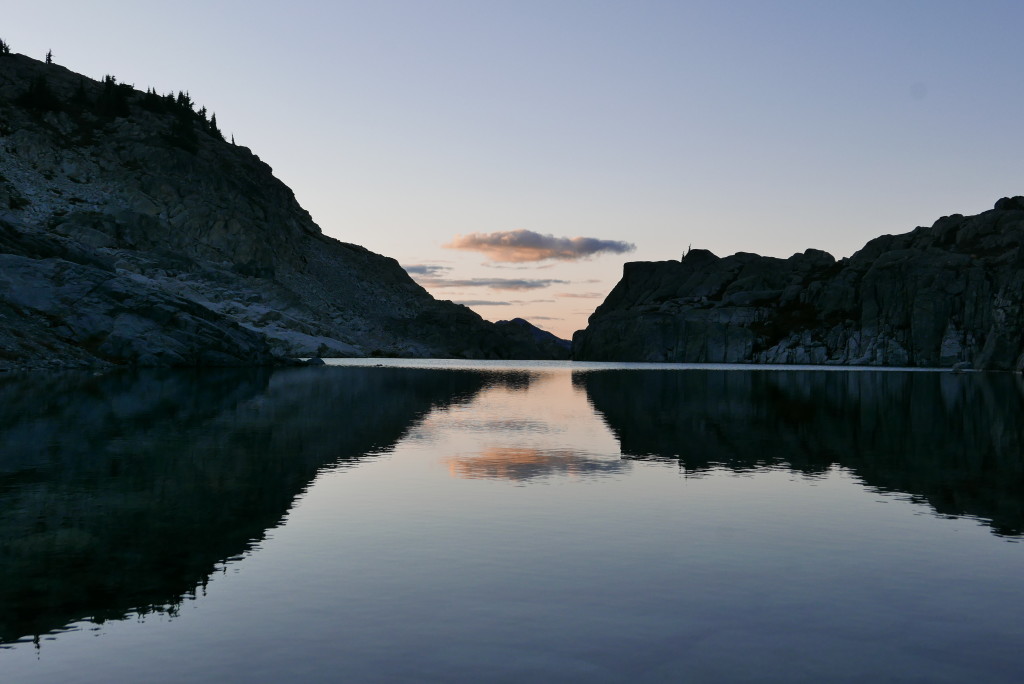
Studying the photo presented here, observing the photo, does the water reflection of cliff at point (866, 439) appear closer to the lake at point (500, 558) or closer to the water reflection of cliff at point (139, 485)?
the lake at point (500, 558)

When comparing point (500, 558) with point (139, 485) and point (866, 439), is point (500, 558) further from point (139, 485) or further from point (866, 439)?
point (866, 439)

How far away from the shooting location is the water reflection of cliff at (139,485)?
1385 cm

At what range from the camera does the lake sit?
10734 mm

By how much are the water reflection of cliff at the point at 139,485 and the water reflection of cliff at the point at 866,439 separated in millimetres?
12844

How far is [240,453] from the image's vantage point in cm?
3058

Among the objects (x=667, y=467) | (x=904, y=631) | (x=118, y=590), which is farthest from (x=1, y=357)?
(x=904, y=631)

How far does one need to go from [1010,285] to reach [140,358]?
543 ft

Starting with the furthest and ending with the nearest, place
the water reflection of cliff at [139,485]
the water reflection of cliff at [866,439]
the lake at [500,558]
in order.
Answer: the water reflection of cliff at [866,439] < the water reflection of cliff at [139,485] < the lake at [500,558]

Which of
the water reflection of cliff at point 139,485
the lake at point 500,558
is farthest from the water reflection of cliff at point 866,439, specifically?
the water reflection of cliff at point 139,485

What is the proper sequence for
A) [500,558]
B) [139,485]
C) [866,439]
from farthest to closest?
[866,439] < [139,485] < [500,558]

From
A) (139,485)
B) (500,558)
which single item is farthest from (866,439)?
(139,485)

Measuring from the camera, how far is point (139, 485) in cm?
2328

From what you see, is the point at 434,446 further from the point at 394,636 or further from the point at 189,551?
the point at 394,636

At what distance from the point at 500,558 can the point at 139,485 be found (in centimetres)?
1221
